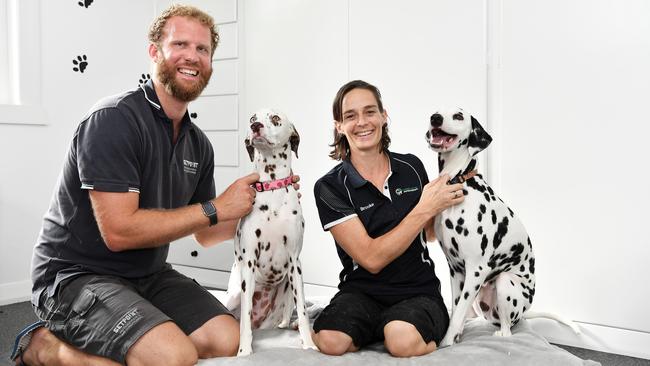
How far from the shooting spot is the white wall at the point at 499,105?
3.53 meters

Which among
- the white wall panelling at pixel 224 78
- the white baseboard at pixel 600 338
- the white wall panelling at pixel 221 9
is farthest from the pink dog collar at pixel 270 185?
the white wall panelling at pixel 221 9

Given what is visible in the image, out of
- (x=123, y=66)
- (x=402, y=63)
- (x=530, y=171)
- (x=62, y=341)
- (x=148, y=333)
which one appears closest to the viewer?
(x=148, y=333)

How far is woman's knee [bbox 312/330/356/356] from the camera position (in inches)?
95.6

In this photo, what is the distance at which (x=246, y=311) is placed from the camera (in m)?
2.49

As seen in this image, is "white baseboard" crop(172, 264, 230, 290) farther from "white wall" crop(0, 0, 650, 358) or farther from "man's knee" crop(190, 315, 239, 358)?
"man's knee" crop(190, 315, 239, 358)

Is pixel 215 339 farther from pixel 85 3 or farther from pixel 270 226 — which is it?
pixel 85 3

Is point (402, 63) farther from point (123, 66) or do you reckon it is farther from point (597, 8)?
point (123, 66)

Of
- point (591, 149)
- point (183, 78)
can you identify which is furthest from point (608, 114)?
point (183, 78)

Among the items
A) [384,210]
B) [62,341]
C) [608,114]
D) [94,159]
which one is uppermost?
[608,114]

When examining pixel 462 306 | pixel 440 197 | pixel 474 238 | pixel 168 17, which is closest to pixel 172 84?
pixel 168 17

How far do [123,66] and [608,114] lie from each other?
438 cm

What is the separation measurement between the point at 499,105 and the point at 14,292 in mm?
4094

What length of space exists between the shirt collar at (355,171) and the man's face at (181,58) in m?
0.81

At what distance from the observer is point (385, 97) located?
451 centimetres
